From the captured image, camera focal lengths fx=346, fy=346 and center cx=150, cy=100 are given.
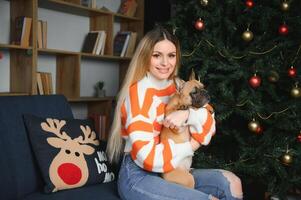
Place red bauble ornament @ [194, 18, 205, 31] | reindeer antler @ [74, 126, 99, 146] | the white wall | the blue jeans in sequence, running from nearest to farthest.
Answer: the blue jeans → reindeer antler @ [74, 126, 99, 146] → red bauble ornament @ [194, 18, 205, 31] → the white wall

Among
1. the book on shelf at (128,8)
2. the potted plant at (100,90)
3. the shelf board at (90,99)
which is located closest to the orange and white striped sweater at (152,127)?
the shelf board at (90,99)

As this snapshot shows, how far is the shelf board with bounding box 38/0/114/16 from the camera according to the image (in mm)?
2979

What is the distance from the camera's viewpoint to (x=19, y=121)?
1.59 meters

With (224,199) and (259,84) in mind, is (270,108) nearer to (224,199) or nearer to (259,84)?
(259,84)

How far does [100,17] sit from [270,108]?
205 centimetres

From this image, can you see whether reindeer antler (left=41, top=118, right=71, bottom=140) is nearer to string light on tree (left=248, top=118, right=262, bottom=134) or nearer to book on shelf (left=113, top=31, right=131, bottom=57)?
string light on tree (left=248, top=118, right=262, bottom=134)

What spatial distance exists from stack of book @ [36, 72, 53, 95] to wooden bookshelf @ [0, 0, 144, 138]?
0.24ft

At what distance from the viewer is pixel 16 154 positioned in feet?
5.00

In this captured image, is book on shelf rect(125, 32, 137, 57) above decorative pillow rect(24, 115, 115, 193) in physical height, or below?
above

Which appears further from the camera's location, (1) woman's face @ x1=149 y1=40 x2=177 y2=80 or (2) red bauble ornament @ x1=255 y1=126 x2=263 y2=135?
(2) red bauble ornament @ x1=255 y1=126 x2=263 y2=135

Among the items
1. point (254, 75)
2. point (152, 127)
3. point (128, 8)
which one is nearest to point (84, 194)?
point (152, 127)

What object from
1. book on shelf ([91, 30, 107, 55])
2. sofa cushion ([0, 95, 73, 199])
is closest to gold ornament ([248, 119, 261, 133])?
sofa cushion ([0, 95, 73, 199])

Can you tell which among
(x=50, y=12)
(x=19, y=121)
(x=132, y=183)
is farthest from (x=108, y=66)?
(x=132, y=183)

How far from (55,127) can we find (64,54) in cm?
166
